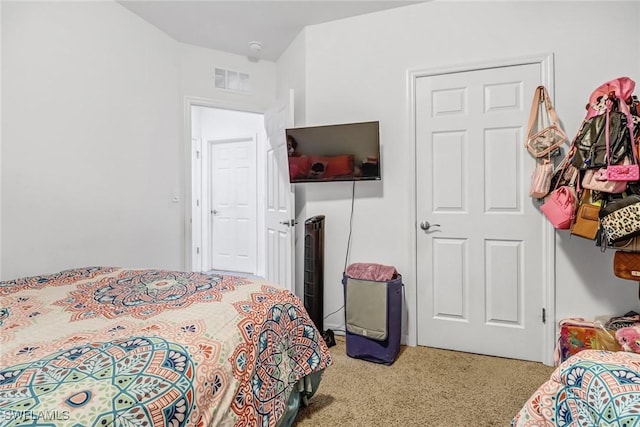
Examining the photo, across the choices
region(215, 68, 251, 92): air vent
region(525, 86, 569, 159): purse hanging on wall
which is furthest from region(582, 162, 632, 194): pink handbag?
region(215, 68, 251, 92): air vent

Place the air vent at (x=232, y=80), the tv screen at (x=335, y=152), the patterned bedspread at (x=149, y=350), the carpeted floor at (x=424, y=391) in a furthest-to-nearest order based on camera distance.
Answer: the air vent at (x=232, y=80), the tv screen at (x=335, y=152), the carpeted floor at (x=424, y=391), the patterned bedspread at (x=149, y=350)

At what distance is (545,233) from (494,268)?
1.30 ft

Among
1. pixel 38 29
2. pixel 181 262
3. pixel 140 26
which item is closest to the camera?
pixel 38 29

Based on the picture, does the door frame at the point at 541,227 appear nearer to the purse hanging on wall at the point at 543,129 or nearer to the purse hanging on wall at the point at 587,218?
the purse hanging on wall at the point at 543,129

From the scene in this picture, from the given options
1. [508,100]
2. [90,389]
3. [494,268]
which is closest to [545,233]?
[494,268]

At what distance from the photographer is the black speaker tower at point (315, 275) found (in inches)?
104

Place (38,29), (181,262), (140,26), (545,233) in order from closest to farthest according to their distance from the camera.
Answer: (38,29)
(545,233)
(140,26)
(181,262)

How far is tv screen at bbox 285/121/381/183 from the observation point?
8.34 ft

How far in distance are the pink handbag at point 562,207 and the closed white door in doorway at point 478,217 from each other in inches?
9.3

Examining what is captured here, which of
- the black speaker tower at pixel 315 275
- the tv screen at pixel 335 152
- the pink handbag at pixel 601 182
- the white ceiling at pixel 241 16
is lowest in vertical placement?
the black speaker tower at pixel 315 275

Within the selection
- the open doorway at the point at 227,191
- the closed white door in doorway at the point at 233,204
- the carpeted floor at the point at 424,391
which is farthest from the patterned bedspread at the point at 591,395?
the closed white door in doorway at the point at 233,204

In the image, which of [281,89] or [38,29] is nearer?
[38,29]

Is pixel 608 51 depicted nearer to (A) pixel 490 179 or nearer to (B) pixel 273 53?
(A) pixel 490 179

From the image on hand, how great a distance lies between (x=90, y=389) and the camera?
73cm
